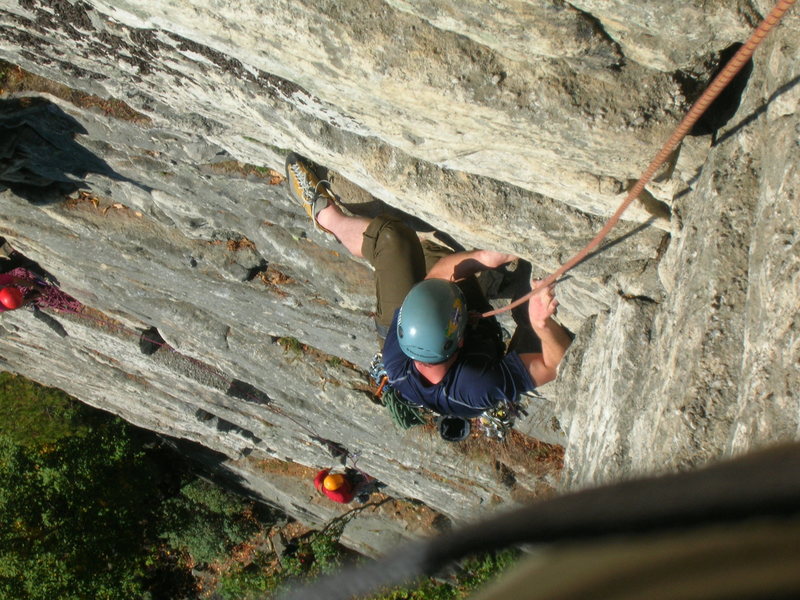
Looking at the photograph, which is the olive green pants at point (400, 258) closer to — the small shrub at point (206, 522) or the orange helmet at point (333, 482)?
the orange helmet at point (333, 482)

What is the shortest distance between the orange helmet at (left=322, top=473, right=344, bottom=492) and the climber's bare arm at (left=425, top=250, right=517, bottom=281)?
7022mm

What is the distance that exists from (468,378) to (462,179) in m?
1.91

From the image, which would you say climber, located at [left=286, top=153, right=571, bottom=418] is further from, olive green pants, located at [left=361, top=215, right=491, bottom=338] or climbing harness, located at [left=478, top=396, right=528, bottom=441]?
climbing harness, located at [left=478, top=396, right=528, bottom=441]

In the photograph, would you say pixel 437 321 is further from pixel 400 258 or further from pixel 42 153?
pixel 42 153

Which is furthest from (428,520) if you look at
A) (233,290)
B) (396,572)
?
(396,572)

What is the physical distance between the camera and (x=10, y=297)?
10.4 m

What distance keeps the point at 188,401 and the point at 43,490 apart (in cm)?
515

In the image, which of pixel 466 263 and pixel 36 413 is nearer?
pixel 466 263

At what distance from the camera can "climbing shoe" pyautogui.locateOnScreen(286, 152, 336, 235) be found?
19.1ft

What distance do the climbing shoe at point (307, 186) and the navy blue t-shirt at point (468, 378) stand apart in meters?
1.34

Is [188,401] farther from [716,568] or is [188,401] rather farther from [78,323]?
[716,568]

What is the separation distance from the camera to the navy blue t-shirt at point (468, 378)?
17.8 feet

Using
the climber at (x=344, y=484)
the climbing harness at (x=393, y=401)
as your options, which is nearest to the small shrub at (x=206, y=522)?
the climber at (x=344, y=484)

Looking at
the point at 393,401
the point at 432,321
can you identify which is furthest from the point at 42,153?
the point at 432,321
